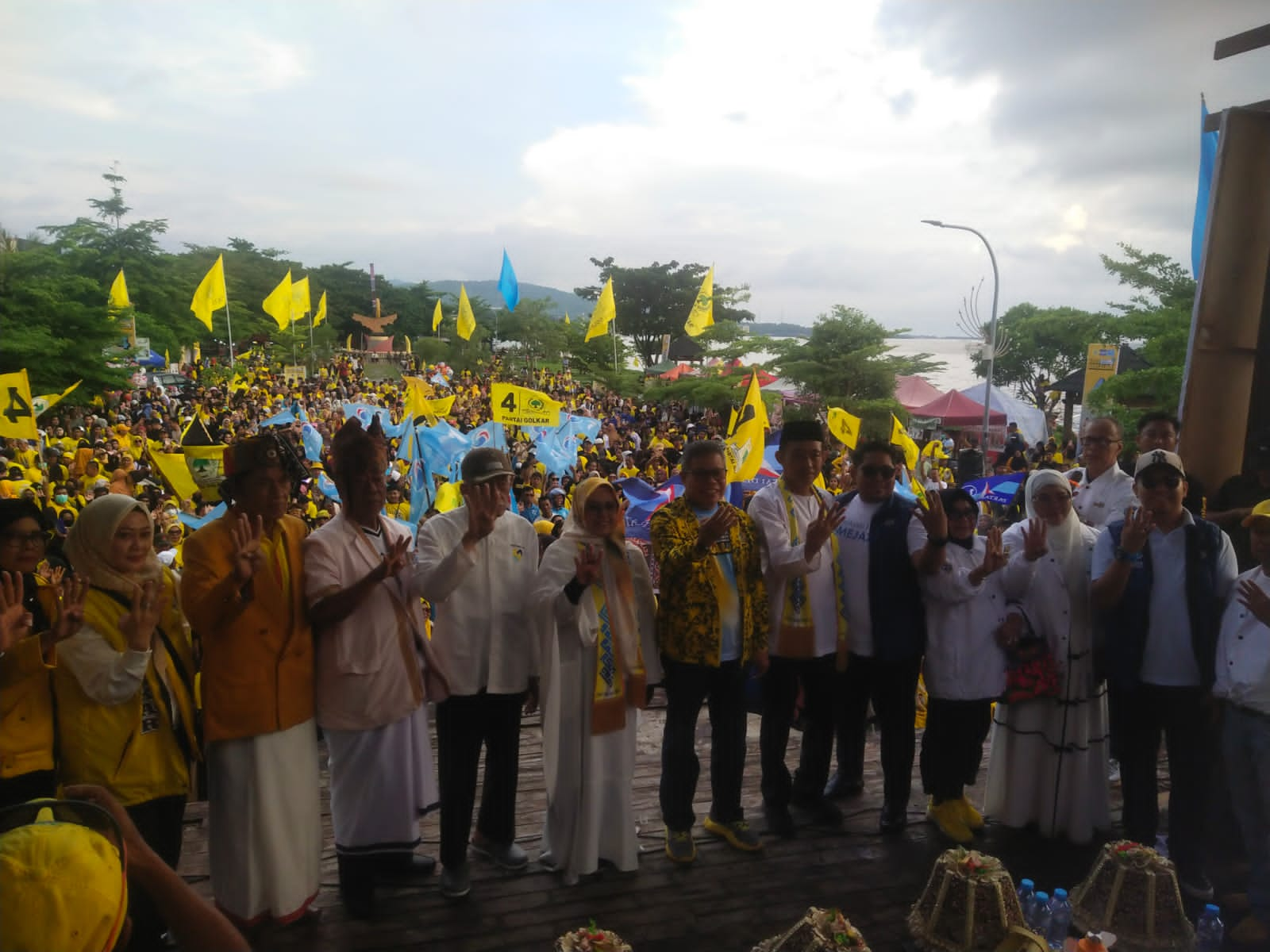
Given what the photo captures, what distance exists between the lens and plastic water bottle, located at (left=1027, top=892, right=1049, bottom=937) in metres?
2.80

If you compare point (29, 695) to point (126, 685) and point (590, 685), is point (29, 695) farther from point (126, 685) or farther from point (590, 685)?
point (590, 685)

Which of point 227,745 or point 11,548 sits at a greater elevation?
point 11,548

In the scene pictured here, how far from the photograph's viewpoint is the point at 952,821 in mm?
3605

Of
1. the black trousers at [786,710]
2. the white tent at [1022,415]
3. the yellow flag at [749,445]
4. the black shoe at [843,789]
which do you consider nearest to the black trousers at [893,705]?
the black trousers at [786,710]

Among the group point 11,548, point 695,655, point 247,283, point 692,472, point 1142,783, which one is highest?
point 247,283

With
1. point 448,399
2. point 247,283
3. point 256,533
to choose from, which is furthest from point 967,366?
point 256,533

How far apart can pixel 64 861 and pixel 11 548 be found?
5.66 feet

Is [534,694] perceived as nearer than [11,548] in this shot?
No

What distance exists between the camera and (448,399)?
503 inches

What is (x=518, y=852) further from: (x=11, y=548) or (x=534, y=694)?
(x=11, y=548)

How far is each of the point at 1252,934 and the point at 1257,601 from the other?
3.69 ft

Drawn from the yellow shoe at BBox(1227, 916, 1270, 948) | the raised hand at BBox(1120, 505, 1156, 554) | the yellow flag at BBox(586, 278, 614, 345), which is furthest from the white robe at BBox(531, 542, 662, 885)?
the yellow flag at BBox(586, 278, 614, 345)

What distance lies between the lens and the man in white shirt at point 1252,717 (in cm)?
287

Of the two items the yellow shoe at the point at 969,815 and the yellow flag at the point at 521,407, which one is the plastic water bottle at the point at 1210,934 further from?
the yellow flag at the point at 521,407
